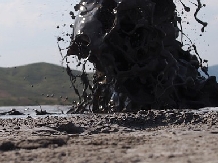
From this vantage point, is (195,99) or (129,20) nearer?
(129,20)

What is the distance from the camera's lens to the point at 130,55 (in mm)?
9242

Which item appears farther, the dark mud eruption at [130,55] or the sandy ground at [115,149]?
the dark mud eruption at [130,55]

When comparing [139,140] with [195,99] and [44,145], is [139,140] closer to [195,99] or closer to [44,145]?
[44,145]

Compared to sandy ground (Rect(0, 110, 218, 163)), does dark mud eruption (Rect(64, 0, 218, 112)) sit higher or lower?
higher

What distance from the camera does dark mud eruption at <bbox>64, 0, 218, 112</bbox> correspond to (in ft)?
30.3

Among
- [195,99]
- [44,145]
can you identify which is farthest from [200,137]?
[195,99]

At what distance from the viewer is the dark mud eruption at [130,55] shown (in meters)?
9.23

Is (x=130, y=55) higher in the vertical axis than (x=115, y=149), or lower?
higher

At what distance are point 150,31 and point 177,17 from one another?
53.0 inches

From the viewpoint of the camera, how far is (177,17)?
34.3 feet

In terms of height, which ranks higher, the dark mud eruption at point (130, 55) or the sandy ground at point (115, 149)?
the dark mud eruption at point (130, 55)

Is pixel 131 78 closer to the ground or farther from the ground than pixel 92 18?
closer to the ground

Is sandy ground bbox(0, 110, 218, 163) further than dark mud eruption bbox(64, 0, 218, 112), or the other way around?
dark mud eruption bbox(64, 0, 218, 112)

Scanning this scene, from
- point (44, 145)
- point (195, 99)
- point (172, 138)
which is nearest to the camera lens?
point (44, 145)
